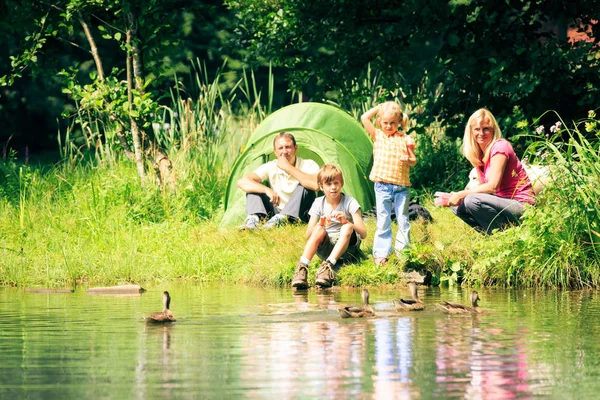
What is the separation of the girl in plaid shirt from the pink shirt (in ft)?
2.65

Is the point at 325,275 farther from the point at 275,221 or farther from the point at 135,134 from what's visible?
the point at 135,134

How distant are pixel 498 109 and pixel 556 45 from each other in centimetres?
106

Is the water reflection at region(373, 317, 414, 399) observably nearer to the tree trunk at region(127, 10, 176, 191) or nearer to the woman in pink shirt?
the woman in pink shirt

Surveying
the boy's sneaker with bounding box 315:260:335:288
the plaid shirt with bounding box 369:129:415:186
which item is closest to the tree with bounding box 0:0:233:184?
the plaid shirt with bounding box 369:129:415:186

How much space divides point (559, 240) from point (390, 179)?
1.83 metres

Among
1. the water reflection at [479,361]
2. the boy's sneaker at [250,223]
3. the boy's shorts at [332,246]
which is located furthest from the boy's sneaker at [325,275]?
the water reflection at [479,361]

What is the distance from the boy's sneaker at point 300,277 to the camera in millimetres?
11148

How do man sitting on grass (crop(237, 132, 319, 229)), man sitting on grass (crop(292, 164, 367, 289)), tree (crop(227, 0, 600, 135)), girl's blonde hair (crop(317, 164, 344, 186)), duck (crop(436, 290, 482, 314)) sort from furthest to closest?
tree (crop(227, 0, 600, 135)), man sitting on grass (crop(237, 132, 319, 229)), girl's blonde hair (crop(317, 164, 344, 186)), man sitting on grass (crop(292, 164, 367, 289)), duck (crop(436, 290, 482, 314))

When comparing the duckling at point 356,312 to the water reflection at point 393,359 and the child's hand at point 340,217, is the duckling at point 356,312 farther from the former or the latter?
the child's hand at point 340,217

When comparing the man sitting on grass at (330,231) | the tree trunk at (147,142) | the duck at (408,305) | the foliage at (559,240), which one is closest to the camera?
the duck at (408,305)

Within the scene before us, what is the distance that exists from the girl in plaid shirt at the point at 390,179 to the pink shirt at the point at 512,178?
0.81 m

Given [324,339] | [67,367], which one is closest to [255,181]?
[324,339]

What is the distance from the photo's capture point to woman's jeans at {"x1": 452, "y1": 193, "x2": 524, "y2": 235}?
1142cm

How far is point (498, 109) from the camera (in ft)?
48.4
